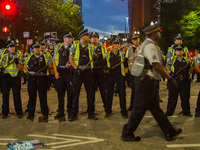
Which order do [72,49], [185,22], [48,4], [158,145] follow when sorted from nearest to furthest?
[158,145] → [72,49] → [48,4] → [185,22]

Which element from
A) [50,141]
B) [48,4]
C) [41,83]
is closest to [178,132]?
[50,141]

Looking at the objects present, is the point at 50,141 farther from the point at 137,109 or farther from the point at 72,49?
the point at 72,49

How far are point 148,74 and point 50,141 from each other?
2.13m

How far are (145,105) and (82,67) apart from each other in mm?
2614

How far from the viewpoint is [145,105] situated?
5.71 meters

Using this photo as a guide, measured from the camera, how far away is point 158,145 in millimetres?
5551

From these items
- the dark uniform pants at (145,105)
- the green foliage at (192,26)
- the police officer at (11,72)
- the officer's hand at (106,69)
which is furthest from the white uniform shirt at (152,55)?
the green foliage at (192,26)

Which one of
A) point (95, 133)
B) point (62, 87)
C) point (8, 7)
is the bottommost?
point (95, 133)

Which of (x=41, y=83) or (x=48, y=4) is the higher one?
(x=48, y=4)

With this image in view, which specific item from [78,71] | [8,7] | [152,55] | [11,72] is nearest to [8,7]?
[8,7]

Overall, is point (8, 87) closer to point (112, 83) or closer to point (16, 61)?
point (16, 61)

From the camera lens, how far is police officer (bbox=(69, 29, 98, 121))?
309 inches

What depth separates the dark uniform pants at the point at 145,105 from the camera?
18.7 ft

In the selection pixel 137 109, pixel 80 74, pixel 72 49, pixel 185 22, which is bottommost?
pixel 137 109
